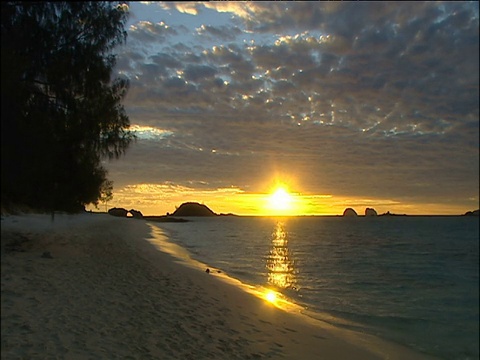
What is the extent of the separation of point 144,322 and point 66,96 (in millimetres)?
8832

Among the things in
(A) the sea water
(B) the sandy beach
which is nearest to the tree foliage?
(B) the sandy beach

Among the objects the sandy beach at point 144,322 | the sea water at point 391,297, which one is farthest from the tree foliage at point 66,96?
the sea water at point 391,297

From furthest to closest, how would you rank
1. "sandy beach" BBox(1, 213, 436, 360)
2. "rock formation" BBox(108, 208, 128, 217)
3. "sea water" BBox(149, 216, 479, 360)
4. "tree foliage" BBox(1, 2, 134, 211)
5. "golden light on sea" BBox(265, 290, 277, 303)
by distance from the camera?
Result: "rock formation" BBox(108, 208, 128, 217)
"golden light on sea" BBox(265, 290, 277, 303)
"sea water" BBox(149, 216, 479, 360)
"tree foliage" BBox(1, 2, 134, 211)
"sandy beach" BBox(1, 213, 436, 360)

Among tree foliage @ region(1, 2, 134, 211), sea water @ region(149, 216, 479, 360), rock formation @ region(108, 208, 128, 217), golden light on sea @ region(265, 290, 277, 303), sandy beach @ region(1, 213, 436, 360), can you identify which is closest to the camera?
sandy beach @ region(1, 213, 436, 360)

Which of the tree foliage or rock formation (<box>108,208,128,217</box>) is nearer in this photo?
the tree foliage

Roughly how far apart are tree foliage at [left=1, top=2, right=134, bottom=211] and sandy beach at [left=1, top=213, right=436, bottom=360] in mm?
3014

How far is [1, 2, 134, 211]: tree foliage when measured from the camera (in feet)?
37.4

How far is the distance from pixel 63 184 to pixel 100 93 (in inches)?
158

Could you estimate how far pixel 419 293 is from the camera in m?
24.4

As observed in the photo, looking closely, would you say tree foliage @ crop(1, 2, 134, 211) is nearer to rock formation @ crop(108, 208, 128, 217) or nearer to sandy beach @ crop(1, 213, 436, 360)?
sandy beach @ crop(1, 213, 436, 360)

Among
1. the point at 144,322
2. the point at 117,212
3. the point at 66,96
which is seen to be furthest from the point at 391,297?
the point at 117,212

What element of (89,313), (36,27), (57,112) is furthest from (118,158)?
(89,313)

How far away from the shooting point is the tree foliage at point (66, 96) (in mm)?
11406

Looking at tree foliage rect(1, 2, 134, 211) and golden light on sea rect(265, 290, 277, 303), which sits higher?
tree foliage rect(1, 2, 134, 211)
